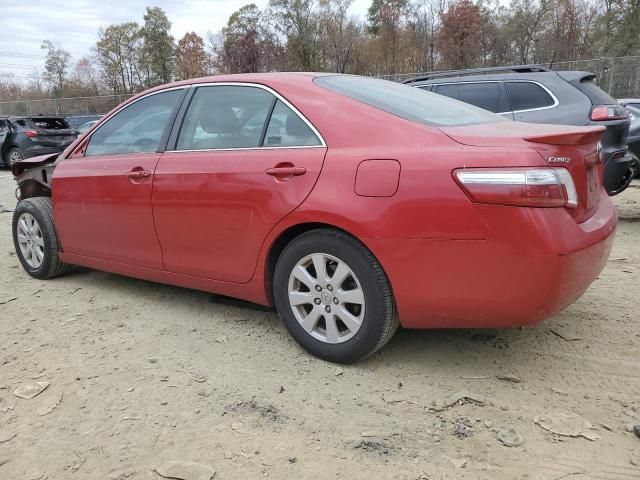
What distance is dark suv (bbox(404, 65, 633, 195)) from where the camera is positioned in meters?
5.62

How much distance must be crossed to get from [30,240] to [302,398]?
324 centimetres

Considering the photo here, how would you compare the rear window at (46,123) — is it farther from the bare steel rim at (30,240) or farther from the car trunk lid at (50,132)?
the bare steel rim at (30,240)

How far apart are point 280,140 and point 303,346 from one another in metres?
1.17

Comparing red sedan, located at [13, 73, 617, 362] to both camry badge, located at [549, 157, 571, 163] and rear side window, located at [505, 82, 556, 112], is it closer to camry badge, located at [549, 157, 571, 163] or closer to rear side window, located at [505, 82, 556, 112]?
camry badge, located at [549, 157, 571, 163]

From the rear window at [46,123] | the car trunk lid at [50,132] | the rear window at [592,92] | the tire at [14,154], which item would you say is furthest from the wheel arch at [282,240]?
the rear window at [46,123]

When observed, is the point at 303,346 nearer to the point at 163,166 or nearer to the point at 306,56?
the point at 163,166

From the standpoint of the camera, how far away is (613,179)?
552cm

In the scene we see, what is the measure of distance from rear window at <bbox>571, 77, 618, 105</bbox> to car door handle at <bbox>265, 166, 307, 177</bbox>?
4326mm

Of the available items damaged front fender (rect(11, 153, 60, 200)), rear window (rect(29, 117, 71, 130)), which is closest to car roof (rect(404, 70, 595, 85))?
damaged front fender (rect(11, 153, 60, 200))

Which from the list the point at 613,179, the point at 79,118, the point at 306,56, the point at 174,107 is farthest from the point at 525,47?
the point at 174,107

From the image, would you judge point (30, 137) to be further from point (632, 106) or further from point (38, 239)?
point (632, 106)

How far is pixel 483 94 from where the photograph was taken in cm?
660

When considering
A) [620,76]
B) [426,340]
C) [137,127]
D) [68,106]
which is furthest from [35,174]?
[68,106]

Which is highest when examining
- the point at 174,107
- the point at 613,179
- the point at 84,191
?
the point at 174,107
